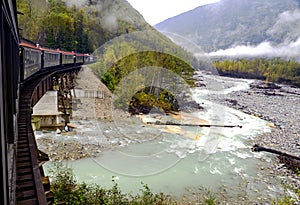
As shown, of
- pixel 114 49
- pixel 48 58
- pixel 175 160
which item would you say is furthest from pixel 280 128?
pixel 114 49

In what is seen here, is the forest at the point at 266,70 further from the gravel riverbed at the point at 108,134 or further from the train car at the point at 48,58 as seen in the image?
the train car at the point at 48,58

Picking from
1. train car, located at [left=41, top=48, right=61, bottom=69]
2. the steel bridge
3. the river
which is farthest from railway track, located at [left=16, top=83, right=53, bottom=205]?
train car, located at [left=41, top=48, right=61, bottom=69]

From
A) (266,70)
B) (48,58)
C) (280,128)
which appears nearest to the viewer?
(48,58)

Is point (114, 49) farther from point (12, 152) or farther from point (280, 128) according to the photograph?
point (12, 152)

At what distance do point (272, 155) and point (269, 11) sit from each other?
213128mm

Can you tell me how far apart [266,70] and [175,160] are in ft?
209

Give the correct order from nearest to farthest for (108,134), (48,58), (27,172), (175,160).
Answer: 1. (27,172)
2. (175,160)
3. (48,58)
4. (108,134)

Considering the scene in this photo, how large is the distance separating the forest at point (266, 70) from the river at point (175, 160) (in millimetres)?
49563

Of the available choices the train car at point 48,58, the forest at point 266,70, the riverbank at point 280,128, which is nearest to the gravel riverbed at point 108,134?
the riverbank at point 280,128

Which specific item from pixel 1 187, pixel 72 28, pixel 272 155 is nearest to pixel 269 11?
pixel 72 28

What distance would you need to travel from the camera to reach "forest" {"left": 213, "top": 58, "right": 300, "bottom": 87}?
60.5 metres

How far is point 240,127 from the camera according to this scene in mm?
19250

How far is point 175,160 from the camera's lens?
11664mm

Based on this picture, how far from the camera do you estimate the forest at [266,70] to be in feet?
198
